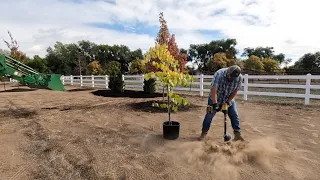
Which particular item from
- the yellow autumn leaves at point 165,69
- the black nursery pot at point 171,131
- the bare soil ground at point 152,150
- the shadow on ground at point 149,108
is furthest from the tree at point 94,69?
the black nursery pot at point 171,131

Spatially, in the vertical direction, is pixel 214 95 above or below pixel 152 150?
above

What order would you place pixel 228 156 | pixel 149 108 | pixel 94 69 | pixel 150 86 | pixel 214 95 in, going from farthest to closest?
pixel 94 69
pixel 150 86
pixel 149 108
pixel 214 95
pixel 228 156

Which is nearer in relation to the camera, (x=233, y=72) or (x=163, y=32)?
(x=233, y=72)

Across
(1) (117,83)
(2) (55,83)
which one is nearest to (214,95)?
(2) (55,83)

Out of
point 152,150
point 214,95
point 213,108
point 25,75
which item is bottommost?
point 152,150

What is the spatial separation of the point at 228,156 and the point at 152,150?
1309mm

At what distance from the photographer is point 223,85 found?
14.3 feet

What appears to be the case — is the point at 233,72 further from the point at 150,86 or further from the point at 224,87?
the point at 150,86

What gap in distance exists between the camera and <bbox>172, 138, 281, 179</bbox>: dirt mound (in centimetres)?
356

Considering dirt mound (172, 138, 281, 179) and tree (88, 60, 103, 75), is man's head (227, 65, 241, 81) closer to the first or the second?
dirt mound (172, 138, 281, 179)

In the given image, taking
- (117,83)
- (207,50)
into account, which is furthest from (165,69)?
(207,50)

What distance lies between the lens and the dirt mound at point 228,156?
3.56 meters

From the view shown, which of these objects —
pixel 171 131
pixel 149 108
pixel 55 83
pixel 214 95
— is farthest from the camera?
pixel 55 83

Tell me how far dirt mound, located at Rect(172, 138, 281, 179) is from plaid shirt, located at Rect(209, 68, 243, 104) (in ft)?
2.78
